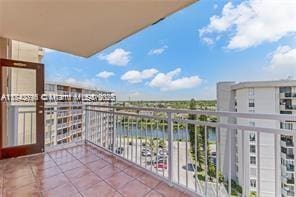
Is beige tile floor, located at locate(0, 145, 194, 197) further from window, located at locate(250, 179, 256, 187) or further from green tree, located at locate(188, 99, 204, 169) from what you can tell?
window, located at locate(250, 179, 256, 187)

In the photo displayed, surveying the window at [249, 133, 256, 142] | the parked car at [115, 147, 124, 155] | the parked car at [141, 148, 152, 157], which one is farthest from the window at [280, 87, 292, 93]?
the parked car at [115, 147, 124, 155]

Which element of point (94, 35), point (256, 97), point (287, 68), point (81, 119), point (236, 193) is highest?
point (94, 35)

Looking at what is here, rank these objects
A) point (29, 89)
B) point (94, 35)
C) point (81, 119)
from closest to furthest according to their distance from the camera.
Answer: point (94, 35), point (29, 89), point (81, 119)

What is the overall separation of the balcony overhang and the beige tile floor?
2.15 m

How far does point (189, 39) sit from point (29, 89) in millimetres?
9440

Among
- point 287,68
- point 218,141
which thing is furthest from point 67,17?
point 287,68

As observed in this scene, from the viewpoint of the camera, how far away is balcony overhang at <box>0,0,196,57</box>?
8.05 ft

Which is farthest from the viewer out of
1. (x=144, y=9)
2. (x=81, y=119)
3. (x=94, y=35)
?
(x=81, y=119)

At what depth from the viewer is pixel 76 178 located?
2877 mm

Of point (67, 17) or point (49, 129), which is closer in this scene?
point (67, 17)

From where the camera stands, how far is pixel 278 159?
1.58 m

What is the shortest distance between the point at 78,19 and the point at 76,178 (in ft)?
7.19

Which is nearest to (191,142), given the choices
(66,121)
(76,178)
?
(76,178)

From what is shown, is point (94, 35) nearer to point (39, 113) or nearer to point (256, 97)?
point (39, 113)
